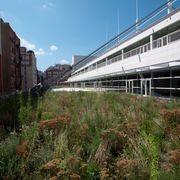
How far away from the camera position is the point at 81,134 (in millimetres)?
7809

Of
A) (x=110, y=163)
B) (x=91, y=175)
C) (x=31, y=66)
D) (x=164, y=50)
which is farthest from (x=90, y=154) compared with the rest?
(x=31, y=66)

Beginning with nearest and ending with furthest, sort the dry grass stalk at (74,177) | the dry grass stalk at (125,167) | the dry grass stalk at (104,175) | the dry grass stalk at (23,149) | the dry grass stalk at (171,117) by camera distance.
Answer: the dry grass stalk at (74,177), the dry grass stalk at (104,175), the dry grass stalk at (125,167), the dry grass stalk at (23,149), the dry grass stalk at (171,117)

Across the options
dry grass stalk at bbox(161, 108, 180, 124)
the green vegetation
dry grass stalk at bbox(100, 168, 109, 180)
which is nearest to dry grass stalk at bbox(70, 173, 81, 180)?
the green vegetation

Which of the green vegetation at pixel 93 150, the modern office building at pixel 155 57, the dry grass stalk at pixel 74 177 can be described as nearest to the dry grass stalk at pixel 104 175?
the green vegetation at pixel 93 150

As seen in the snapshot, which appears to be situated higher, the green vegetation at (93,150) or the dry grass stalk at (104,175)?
the green vegetation at (93,150)

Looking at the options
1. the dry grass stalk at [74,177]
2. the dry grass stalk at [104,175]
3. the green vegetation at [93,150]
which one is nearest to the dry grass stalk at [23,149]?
the green vegetation at [93,150]

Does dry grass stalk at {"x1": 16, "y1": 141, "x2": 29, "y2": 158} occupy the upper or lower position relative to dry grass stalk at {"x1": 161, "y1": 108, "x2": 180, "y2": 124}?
lower

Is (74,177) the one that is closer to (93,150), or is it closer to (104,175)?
(104,175)

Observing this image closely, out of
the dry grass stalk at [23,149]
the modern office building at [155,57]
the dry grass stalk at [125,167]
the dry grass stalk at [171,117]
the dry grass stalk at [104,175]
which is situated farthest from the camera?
the modern office building at [155,57]

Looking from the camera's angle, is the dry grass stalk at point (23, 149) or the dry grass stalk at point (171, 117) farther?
the dry grass stalk at point (171, 117)

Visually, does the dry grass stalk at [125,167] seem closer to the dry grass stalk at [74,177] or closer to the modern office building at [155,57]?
the dry grass stalk at [74,177]

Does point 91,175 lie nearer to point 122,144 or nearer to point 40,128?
point 122,144

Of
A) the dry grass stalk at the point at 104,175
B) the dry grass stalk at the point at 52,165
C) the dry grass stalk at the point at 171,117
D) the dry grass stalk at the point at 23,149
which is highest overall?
the dry grass stalk at the point at 171,117

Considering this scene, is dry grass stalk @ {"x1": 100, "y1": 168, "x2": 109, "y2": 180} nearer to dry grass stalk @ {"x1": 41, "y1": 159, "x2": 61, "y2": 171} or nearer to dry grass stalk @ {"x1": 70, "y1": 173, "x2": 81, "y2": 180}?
dry grass stalk @ {"x1": 70, "y1": 173, "x2": 81, "y2": 180}
